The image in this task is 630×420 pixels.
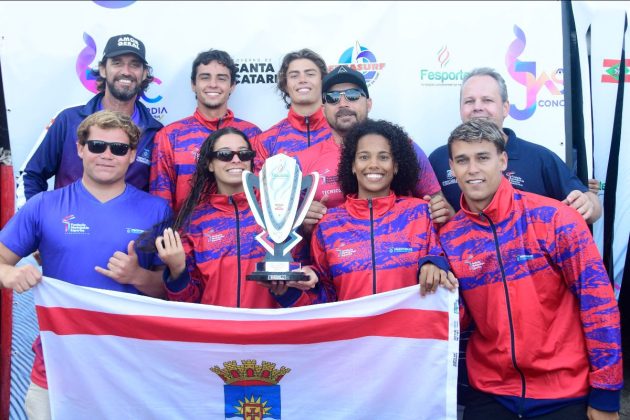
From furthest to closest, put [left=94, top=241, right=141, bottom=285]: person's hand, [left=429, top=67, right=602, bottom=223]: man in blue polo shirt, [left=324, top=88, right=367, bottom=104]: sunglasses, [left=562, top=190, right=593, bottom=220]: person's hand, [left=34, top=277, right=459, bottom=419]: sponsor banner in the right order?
[left=324, top=88, right=367, bottom=104]: sunglasses < [left=429, top=67, right=602, bottom=223]: man in blue polo shirt < [left=562, top=190, right=593, bottom=220]: person's hand < [left=94, top=241, right=141, bottom=285]: person's hand < [left=34, top=277, right=459, bottom=419]: sponsor banner

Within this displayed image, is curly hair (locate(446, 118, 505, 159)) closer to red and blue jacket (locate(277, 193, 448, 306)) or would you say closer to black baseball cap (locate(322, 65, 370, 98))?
red and blue jacket (locate(277, 193, 448, 306))

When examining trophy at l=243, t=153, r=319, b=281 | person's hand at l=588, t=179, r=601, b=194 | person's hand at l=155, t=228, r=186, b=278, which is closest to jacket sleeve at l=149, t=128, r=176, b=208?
person's hand at l=155, t=228, r=186, b=278

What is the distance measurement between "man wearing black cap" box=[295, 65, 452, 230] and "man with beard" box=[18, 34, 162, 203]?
121 centimetres

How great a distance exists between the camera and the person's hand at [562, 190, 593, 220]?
137 inches

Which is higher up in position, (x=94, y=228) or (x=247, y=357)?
(x=94, y=228)

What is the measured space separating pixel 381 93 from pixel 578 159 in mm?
1678

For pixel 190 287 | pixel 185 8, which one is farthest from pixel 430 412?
pixel 185 8

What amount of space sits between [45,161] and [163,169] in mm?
823

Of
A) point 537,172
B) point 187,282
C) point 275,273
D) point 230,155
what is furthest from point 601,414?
point 230,155

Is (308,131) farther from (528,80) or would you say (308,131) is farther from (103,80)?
(528,80)

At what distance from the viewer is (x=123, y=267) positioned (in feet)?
11.0

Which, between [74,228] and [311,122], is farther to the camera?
[311,122]

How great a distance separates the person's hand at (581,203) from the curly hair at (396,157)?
871 mm

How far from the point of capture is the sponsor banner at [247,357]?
3.20 m
